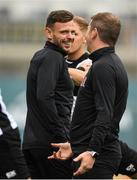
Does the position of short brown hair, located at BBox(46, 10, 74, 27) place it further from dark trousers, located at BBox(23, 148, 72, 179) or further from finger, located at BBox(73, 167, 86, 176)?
finger, located at BBox(73, 167, 86, 176)

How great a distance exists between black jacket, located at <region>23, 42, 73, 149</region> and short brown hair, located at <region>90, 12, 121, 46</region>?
68cm

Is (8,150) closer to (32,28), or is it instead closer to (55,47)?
(55,47)

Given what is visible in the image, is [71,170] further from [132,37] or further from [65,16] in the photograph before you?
[132,37]

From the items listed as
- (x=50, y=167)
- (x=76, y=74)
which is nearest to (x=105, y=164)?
(x=50, y=167)

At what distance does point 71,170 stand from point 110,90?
123 cm

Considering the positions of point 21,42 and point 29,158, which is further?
point 21,42

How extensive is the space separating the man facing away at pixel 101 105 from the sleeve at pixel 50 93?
1.39 ft

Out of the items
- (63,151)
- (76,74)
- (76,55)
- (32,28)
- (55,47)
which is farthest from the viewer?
(32,28)

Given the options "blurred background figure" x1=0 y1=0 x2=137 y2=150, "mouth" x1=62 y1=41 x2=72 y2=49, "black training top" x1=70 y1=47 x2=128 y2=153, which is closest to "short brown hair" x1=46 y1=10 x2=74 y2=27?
"mouth" x1=62 y1=41 x2=72 y2=49

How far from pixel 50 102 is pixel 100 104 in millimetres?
798

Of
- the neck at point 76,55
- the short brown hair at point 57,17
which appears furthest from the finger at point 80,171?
the neck at point 76,55

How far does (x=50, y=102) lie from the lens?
678cm

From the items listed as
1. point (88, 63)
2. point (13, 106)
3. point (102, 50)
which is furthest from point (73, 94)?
point (13, 106)

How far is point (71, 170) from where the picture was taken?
7.04m
